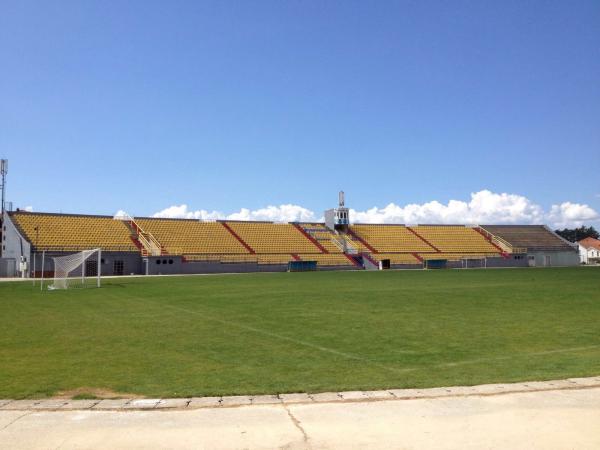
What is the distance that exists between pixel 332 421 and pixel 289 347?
16.7 ft

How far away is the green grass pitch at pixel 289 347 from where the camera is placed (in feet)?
25.9

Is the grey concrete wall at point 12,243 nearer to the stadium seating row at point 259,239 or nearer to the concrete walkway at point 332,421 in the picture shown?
the stadium seating row at point 259,239

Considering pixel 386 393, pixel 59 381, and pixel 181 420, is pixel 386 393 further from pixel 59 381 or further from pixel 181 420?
pixel 59 381

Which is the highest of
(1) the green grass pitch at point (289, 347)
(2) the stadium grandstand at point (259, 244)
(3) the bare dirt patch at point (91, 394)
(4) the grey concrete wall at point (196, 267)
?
(2) the stadium grandstand at point (259, 244)

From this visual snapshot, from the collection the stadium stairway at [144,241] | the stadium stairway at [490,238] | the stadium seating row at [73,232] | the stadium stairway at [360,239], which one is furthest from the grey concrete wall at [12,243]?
the stadium stairway at [490,238]

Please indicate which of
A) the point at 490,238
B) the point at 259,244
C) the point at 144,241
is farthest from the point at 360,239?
the point at 144,241

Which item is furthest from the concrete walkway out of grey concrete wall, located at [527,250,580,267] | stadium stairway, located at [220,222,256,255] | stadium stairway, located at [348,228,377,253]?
grey concrete wall, located at [527,250,580,267]

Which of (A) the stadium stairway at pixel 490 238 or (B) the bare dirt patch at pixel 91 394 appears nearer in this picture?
(B) the bare dirt patch at pixel 91 394

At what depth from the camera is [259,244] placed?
247 feet

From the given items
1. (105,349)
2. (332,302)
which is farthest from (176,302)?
(105,349)

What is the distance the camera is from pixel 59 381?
7.99 meters

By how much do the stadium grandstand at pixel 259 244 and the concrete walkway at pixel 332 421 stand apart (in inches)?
1840

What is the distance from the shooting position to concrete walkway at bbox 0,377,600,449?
17.2ft

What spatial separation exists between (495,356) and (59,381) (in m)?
7.88
